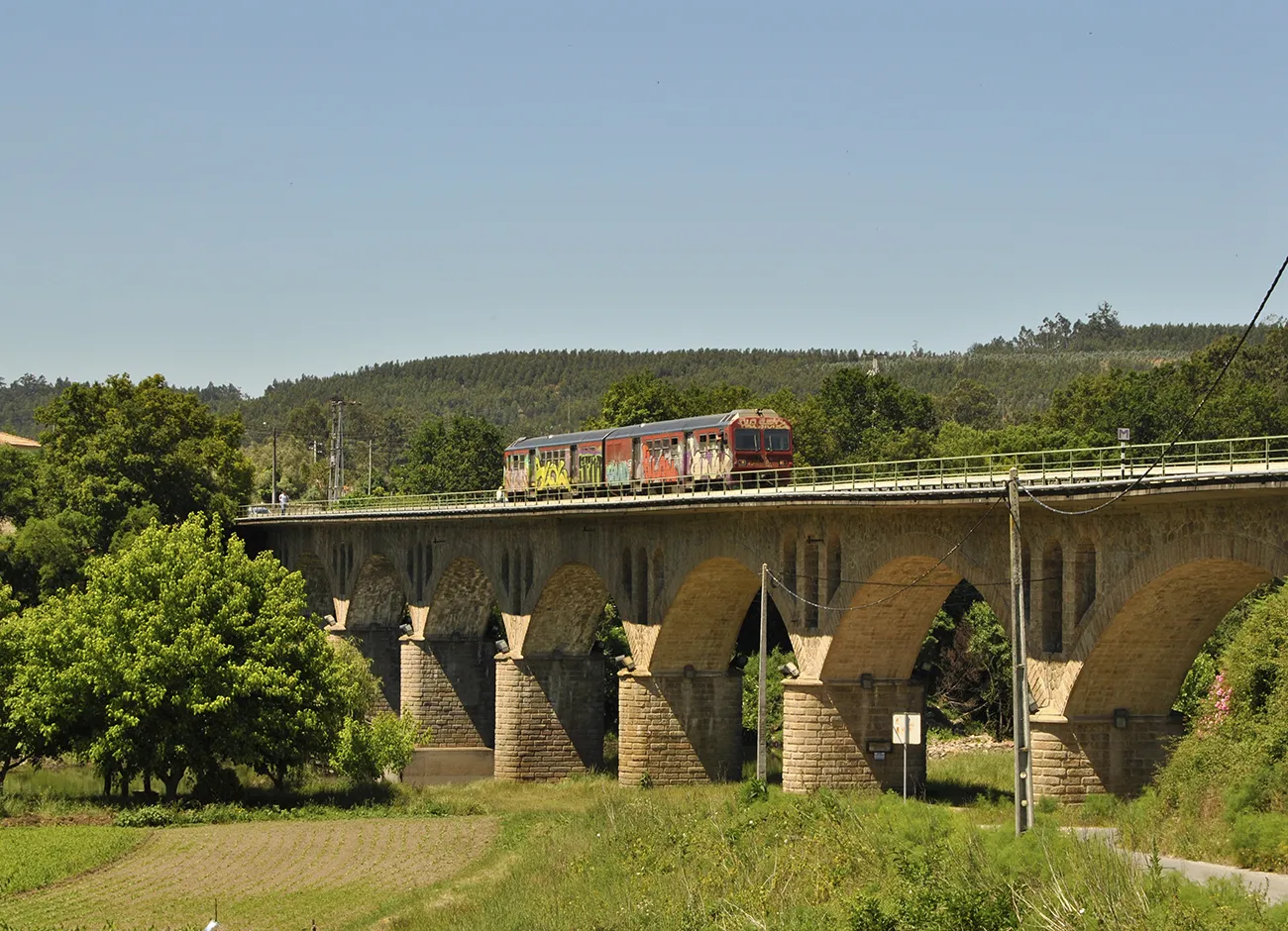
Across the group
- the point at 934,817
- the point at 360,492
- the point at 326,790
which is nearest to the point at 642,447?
the point at 326,790

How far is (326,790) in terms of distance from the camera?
59906mm

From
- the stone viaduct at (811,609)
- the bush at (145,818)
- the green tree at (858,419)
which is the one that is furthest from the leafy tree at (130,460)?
the green tree at (858,419)

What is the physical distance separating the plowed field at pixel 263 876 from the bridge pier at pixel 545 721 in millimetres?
12389

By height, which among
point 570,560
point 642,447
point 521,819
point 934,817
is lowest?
point 521,819

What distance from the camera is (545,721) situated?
66750 mm

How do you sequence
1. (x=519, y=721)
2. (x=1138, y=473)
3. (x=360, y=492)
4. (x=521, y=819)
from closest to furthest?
(x=1138, y=473) → (x=521, y=819) → (x=519, y=721) → (x=360, y=492)

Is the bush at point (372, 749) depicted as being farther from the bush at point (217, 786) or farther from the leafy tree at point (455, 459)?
the leafy tree at point (455, 459)

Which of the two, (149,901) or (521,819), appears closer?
(149,901)

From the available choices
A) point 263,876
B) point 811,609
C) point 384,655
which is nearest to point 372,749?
point 263,876

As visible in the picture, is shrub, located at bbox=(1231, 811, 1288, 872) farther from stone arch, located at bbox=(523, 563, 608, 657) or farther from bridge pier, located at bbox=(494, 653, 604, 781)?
bridge pier, located at bbox=(494, 653, 604, 781)

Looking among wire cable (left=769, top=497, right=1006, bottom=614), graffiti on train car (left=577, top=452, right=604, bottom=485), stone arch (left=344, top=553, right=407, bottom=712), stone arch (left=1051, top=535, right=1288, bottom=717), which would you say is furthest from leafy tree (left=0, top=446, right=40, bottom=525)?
stone arch (left=1051, top=535, right=1288, bottom=717)

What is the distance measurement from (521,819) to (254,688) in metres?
9.11

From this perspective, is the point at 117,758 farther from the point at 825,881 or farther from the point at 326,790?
the point at 825,881

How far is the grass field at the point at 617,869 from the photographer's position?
24.9 meters
